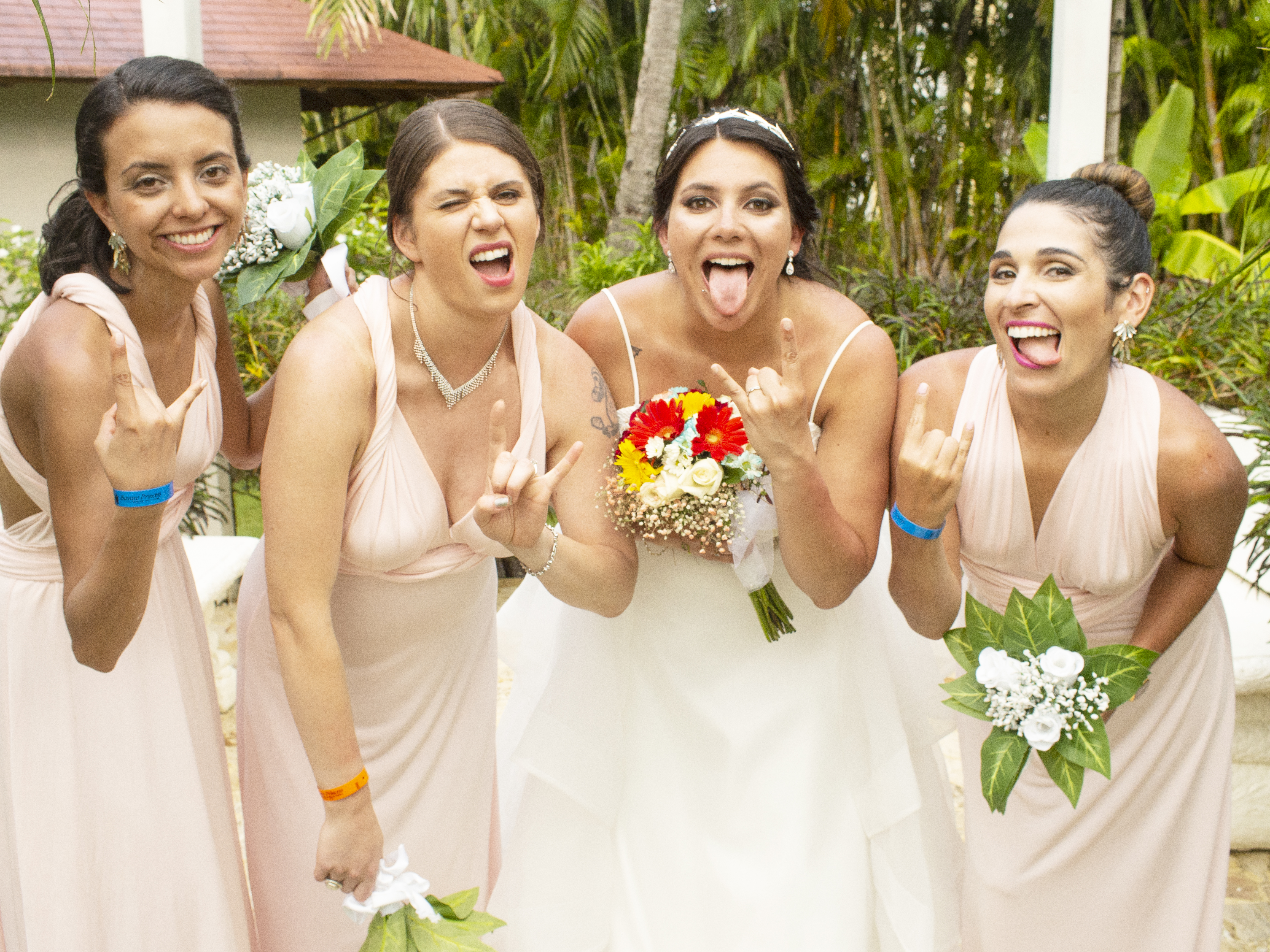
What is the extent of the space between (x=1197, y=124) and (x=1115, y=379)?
11357 mm

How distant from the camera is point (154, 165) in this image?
7.95 ft

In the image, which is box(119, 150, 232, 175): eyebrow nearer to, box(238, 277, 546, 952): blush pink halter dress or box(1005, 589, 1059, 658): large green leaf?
box(238, 277, 546, 952): blush pink halter dress

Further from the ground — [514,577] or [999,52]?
[999,52]

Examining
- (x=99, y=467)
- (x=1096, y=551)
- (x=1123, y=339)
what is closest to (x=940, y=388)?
(x=1123, y=339)

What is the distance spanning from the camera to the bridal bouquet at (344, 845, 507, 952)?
2.18 metres

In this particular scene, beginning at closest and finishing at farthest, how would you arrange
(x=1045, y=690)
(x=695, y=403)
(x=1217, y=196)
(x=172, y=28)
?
1. (x=1045, y=690)
2. (x=695, y=403)
3. (x=172, y=28)
4. (x=1217, y=196)

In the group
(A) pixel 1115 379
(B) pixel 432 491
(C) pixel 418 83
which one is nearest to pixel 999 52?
(C) pixel 418 83

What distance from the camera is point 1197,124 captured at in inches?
480

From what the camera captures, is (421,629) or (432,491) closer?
(432,491)

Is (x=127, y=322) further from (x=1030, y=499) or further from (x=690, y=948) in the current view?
(x=1030, y=499)

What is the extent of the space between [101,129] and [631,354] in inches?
55.4

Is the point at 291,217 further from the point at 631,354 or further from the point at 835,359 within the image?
the point at 835,359

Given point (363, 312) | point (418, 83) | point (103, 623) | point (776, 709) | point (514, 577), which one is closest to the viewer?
point (103, 623)

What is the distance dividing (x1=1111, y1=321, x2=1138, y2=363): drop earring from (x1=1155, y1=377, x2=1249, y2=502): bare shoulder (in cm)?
17
